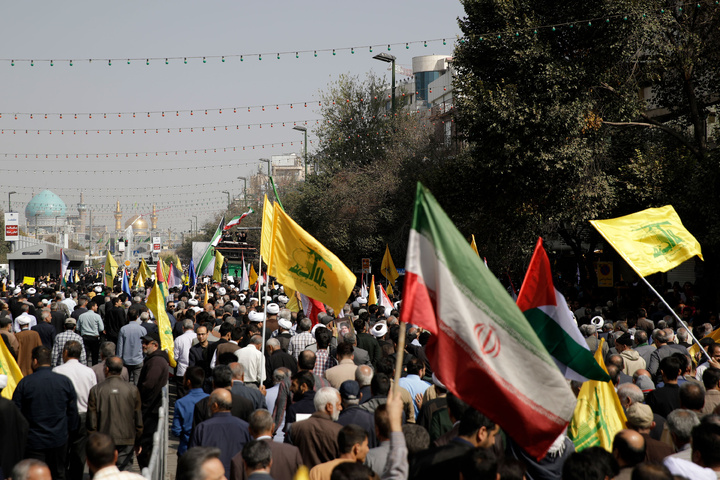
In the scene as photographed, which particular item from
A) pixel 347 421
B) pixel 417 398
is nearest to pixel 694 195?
pixel 417 398

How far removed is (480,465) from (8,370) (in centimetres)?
543

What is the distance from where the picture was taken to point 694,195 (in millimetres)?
19250

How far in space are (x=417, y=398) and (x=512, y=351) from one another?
3.70m

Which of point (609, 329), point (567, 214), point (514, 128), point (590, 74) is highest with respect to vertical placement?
point (590, 74)

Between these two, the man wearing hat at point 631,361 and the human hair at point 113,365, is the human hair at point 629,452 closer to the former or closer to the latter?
the man wearing hat at point 631,361

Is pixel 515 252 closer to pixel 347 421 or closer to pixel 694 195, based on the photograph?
pixel 694 195

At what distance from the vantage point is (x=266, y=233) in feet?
32.0

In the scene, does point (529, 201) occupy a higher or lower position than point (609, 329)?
higher

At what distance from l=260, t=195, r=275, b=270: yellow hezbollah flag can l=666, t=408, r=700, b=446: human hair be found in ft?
16.6

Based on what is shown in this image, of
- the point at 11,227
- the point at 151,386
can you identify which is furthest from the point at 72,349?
the point at 11,227

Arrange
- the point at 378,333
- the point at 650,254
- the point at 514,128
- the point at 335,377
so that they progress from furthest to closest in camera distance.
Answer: the point at 514,128
the point at 378,333
the point at 650,254
the point at 335,377

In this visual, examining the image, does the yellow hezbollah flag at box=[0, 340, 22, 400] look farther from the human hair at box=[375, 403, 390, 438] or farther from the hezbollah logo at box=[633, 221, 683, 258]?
the hezbollah logo at box=[633, 221, 683, 258]

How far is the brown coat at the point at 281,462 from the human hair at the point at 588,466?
6.76 feet

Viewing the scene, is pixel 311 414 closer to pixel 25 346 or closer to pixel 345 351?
pixel 345 351
